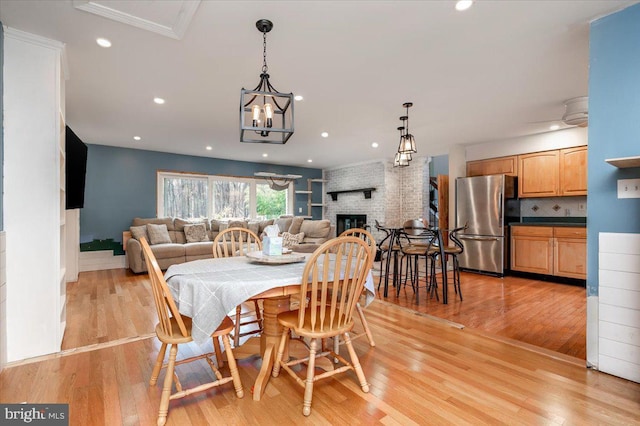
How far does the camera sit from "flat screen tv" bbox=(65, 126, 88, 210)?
310 centimetres

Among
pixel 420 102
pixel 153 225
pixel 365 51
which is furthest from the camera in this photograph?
pixel 153 225

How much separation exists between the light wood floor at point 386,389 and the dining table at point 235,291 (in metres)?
0.25

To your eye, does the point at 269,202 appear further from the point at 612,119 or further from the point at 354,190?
the point at 612,119

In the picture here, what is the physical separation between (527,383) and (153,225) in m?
6.07

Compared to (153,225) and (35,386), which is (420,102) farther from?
(153,225)

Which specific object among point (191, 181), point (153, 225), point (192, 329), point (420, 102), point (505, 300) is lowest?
point (505, 300)

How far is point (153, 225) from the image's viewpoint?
602 centimetres

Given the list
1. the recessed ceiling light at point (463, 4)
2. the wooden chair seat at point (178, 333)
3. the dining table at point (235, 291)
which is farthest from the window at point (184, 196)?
the recessed ceiling light at point (463, 4)

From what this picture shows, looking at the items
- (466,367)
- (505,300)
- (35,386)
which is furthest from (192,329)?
(505,300)

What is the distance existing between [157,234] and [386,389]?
535 cm

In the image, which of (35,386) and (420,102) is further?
(420,102)

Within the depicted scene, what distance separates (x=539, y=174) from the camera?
5207 mm

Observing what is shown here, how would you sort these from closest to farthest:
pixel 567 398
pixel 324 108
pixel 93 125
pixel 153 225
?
pixel 567 398, pixel 324 108, pixel 93 125, pixel 153 225

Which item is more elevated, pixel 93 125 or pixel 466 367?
pixel 93 125
